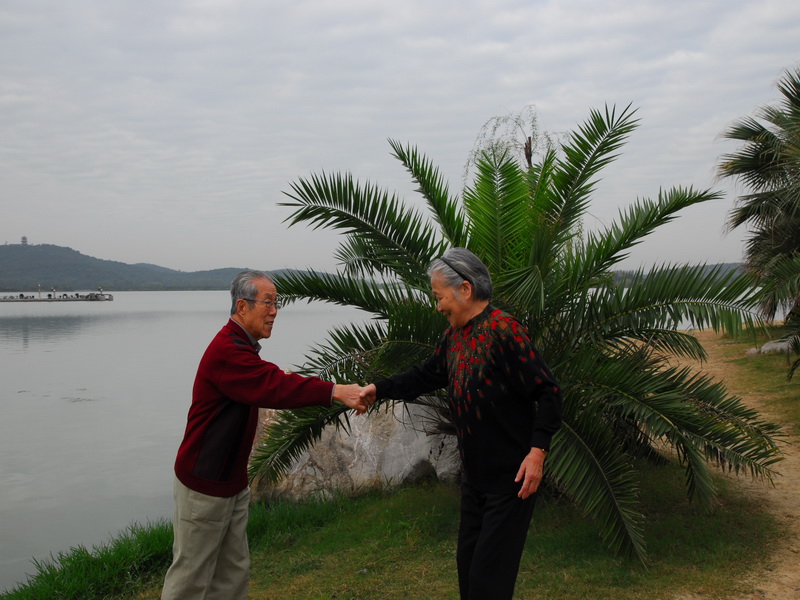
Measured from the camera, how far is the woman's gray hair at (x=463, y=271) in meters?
3.09

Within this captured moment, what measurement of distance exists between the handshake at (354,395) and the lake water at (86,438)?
2241 millimetres

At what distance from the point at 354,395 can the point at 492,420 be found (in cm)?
77

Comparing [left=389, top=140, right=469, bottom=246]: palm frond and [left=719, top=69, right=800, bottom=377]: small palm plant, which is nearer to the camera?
[left=389, top=140, right=469, bottom=246]: palm frond

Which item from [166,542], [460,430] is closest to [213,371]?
[460,430]

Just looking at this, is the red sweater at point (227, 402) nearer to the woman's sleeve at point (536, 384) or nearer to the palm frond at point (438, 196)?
the woman's sleeve at point (536, 384)

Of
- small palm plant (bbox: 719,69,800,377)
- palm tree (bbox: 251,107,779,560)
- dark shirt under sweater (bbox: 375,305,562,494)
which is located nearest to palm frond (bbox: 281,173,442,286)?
palm tree (bbox: 251,107,779,560)

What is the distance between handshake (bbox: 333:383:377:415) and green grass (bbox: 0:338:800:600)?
202cm

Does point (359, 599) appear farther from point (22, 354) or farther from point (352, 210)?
point (22, 354)

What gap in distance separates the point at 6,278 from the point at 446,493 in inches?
4299

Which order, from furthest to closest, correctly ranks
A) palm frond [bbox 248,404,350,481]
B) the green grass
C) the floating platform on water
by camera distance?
the floating platform on water < palm frond [bbox 248,404,350,481] < the green grass

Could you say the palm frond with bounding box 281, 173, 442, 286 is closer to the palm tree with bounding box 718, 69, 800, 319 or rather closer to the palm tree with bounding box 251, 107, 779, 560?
the palm tree with bounding box 251, 107, 779, 560

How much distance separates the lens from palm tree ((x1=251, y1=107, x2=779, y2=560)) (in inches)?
A: 203

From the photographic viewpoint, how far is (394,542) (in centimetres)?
600

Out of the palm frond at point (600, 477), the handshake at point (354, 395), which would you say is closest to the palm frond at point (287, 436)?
the palm frond at point (600, 477)
